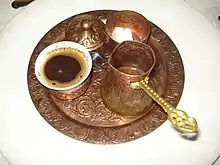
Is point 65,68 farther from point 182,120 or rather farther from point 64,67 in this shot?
point 182,120

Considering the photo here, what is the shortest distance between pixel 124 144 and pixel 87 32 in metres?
0.25

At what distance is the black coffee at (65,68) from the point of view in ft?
2.95

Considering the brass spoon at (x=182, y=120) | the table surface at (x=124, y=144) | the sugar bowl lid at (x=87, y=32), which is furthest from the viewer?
the sugar bowl lid at (x=87, y=32)

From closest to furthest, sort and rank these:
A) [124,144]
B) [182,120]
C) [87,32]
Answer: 1. [182,120]
2. [124,144]
3. [87,32]

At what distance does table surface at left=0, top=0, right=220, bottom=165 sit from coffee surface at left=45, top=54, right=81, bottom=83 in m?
0.07

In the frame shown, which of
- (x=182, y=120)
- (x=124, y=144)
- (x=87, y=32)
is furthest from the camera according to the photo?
(x=87, y=32)

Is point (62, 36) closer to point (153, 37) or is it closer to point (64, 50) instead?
point (64, 50)

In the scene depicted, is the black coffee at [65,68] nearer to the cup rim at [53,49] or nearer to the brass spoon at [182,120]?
the cup rim at [53,49]

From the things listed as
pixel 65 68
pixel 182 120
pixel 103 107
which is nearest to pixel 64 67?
pixel 65 68

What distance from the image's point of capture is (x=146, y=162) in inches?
33.6

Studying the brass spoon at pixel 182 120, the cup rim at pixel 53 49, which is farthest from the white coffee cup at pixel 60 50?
the brass spoon at pixel 182 120

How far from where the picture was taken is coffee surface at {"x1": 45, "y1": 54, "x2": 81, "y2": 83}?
0.90 m

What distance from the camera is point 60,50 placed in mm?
943

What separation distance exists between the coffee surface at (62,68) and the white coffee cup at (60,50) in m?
0.01
